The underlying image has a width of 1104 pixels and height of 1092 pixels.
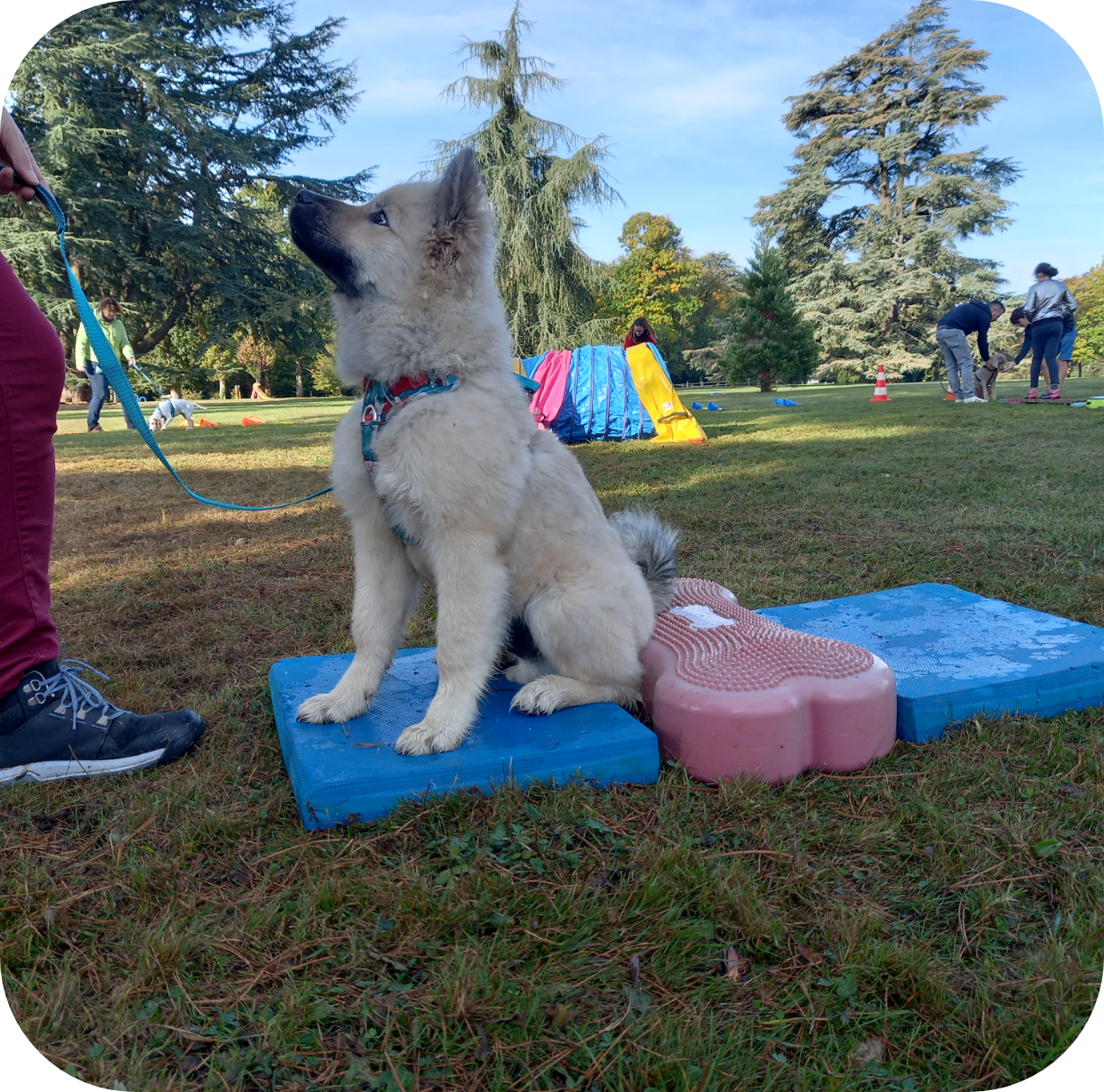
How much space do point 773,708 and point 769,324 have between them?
30537 mm

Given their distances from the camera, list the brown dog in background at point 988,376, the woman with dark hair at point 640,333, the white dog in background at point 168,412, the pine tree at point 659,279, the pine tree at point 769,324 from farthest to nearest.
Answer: the pine tree at point 659,279 → the pine tree at point 769,324 → the white dog in background at point 168,412 → the brown dog in background at point 988,376 → the woman with dark hair at point 640,333

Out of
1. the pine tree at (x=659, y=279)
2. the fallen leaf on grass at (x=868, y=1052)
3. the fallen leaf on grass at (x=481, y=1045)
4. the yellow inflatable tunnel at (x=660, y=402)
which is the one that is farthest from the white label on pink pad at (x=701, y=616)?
the pine tree at (x=659, y=279)

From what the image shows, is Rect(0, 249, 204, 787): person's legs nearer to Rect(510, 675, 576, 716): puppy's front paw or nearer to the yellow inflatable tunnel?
Rect(510, 675, 576, 716): puppy's front paw

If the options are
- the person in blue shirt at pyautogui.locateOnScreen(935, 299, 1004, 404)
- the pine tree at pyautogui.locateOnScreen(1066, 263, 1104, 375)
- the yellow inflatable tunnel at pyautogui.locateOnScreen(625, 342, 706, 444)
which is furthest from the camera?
the pine tree at pyautogui.locateOnScreen(1066, 263, 1104, 375)

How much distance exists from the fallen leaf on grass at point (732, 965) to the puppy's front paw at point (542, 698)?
1.01 metres

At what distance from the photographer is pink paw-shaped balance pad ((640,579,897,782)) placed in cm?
222

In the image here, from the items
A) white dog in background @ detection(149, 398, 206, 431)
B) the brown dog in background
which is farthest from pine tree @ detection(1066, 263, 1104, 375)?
white dog in background @ detection(149, 398, 206, 431)

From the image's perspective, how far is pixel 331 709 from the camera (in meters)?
2.44

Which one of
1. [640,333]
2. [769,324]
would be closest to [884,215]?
[769,324]

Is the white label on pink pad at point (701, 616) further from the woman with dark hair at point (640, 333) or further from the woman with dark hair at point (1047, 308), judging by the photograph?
the woman with dark hair at point (1047, 308)

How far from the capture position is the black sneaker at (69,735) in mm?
2295

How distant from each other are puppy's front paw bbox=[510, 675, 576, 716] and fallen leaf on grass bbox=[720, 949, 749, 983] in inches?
39.8

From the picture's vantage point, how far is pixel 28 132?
2541 centimetres

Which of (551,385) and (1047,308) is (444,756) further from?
(1047,308)
